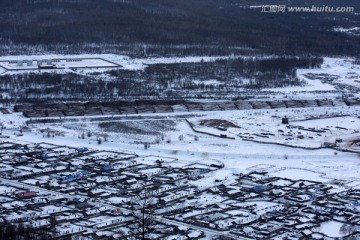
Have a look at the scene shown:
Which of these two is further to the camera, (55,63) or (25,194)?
(55,63)

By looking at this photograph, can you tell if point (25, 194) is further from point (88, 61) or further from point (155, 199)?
point (88, 61)

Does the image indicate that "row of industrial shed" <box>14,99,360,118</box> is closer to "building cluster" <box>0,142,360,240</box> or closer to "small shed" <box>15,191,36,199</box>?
"building cluster" <box>0,142,360,240</box>

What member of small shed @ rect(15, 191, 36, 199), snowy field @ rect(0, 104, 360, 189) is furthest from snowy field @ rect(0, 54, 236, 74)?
small shed @ rect(15, 191, 36, 199)

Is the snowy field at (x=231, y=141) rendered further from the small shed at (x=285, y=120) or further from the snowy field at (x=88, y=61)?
the snowy field at (x=88, y=61)

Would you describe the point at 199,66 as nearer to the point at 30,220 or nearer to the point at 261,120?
the point at 261,120

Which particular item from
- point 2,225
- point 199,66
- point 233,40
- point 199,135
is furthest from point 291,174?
point 233,40

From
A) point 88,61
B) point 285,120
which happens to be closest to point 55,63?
point 88,61
